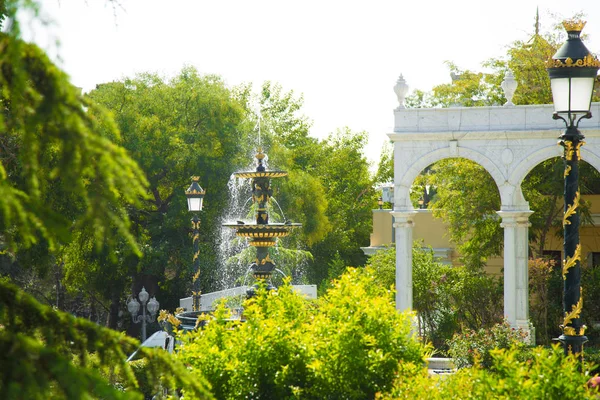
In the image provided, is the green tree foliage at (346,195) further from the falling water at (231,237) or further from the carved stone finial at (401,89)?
the carved stone finial at (401,89)

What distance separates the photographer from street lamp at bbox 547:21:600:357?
26.9ft

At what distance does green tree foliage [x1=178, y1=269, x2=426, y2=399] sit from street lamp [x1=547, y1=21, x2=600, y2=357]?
Answer: 1757mm

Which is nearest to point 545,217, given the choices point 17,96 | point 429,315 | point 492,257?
point 492,257

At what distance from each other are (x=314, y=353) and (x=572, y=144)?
3361 mm

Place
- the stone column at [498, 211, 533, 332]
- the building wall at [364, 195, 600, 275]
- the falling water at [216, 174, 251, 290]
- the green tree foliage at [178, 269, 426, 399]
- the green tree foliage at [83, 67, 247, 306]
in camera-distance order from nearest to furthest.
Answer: the green tree foliage at [178, 269, 426, 399]
the stone column at [498, 211, 533, 332]
the building wall at [364, 195, 600, 275]
the falling water at [216, 174, 251, 290]
the green tree foliage at [83, 67, 247, 306]

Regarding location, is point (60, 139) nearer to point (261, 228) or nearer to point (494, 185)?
point (261, 228)

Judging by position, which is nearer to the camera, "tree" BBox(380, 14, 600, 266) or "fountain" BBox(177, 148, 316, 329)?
"fountain" BBox(177, 148, 316, 329)

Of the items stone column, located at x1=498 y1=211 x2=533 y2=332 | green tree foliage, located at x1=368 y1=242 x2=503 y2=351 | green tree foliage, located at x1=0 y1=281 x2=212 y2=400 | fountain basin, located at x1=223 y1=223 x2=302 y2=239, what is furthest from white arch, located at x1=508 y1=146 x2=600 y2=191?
green tree foliage, located at x1=0 y1=281 x2=212 y2=400

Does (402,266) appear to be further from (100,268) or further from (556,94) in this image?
(100,268)

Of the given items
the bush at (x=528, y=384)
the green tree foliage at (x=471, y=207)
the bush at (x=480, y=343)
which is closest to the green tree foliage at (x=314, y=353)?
the bush at (x=528, y=384)

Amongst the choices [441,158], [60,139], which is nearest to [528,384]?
[60,139]

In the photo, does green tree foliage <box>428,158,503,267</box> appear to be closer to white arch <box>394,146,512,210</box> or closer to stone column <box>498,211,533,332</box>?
white arch <box>394,146,512,210</box>

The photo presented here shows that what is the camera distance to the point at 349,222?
147 feet

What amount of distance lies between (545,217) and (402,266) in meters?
6.28
